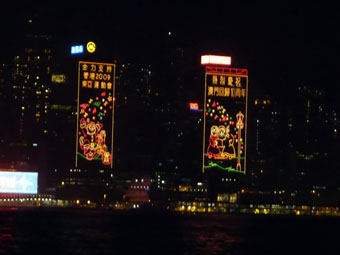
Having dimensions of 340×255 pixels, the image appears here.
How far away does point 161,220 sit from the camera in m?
135

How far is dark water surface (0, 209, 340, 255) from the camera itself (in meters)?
80.5

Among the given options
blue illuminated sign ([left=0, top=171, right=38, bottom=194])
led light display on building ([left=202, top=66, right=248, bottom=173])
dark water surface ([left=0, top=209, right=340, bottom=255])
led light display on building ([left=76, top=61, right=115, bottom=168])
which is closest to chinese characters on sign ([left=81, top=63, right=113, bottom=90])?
led light display on building ([left=76, top=61, right=115, bottom=168])

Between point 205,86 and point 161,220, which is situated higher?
point 205,86

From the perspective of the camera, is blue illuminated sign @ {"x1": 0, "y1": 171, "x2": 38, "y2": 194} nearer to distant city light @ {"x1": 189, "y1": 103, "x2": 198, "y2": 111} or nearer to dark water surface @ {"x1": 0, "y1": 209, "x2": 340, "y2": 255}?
dark water surface @ {"x1": 0, "y1": 209, "x2": 340, "y2": 255}

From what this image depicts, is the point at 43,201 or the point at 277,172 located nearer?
the point at 43,201

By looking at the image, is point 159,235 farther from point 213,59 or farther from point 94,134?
point 213,59

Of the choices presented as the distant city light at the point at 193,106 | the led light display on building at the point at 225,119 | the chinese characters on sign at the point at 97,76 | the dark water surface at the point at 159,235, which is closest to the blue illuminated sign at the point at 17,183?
the dark water surface at the point at 159,235

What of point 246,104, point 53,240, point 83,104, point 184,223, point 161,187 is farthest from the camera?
point 161,187

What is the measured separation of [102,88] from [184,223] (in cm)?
2081

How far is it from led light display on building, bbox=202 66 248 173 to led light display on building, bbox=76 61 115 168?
13.3 metres

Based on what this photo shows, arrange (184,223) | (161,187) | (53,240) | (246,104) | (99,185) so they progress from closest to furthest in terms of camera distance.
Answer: (53,240), (184,223), (246,104), (99,185), (161,187)

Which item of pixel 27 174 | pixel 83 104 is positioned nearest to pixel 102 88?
pixel 83 104

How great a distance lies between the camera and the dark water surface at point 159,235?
8050 cm

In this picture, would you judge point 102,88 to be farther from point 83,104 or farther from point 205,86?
point 205,86
